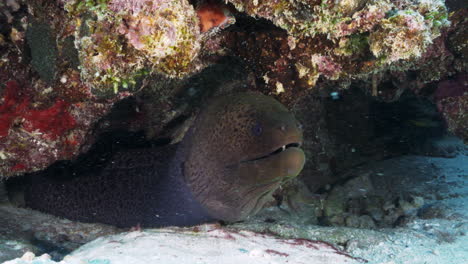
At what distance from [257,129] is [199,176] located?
A: 3.57 ft

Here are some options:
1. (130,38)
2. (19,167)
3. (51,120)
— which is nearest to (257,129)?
(130,38)

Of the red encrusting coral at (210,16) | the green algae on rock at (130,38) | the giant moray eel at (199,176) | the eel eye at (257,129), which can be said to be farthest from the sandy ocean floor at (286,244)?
the red encrusting coral at (210,16)

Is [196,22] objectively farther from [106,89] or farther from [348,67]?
[348,67]

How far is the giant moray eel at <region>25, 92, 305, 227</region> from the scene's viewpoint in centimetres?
311

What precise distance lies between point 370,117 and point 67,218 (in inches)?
237

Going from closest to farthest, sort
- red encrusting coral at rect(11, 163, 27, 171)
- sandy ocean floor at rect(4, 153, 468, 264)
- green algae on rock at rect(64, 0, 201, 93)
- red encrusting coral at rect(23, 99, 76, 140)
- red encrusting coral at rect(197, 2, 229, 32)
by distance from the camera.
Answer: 1. green algae on rock at rect(64, 0, 201, 93)
2. sandy ocean floor at rect(4, 153, 468, 264)
3. red encrusting coral at rect(197, 2, 229, 32)
4. red encrusting coral at rect(23, 99, 76, 140)
5. red encrusting coral at rect(11, 163, 27, 171)

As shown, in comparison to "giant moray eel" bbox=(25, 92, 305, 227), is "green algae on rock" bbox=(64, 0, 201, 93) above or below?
above

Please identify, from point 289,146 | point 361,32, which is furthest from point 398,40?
point 289,146

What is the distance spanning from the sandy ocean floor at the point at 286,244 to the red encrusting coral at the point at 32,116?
4.00 feet

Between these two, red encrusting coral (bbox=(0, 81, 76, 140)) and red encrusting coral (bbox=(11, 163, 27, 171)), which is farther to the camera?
red encrusting coral (bbox=(11, 163, 27, 171))

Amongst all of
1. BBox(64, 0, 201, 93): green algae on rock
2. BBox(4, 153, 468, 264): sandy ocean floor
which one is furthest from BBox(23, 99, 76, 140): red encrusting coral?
BBox(4, 153, 468, 264): sandy ocean floor

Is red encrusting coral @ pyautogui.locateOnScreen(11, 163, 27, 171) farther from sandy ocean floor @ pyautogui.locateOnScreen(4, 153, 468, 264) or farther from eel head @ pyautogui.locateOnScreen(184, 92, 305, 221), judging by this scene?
eel head @ pyautogui.locateOnScreen(184, 92, 305, 221)

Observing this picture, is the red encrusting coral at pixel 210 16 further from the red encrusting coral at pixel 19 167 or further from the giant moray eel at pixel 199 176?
the red encrusting coral at pixel 19 167

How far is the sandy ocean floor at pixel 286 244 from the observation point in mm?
2344
